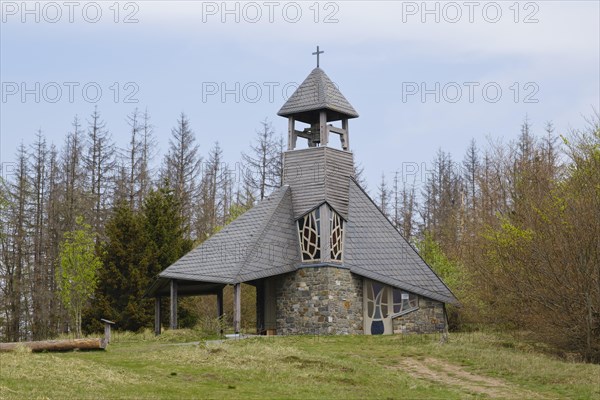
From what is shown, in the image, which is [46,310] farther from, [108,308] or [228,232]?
[228,232]

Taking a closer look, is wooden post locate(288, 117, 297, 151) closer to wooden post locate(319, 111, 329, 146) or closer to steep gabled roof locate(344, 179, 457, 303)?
wooden post locate(319, 111, 329, 146)

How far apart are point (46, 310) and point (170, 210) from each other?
9.26m

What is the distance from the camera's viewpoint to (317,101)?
32.7m

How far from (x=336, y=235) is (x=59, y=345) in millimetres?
12168

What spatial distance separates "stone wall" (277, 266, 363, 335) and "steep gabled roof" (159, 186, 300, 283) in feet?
2.54

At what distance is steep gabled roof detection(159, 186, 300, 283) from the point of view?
30.1 meters

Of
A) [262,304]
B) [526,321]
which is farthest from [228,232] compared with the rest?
[526,321]

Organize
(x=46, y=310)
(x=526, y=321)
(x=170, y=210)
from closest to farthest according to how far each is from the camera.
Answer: (x=526, y=321) → (x=170, y=210) → (x=46, y=310)

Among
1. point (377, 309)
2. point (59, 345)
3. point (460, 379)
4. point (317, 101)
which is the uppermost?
point (317, 101)

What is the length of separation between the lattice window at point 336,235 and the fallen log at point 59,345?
1031cm

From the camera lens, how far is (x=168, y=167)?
5672cm

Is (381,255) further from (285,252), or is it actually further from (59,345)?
(59,345)

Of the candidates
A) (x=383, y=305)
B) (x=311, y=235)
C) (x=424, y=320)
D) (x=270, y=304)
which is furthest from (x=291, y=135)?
(x=424, y=320)

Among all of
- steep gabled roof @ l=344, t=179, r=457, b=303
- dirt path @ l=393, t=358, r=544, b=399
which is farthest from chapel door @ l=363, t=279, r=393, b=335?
dirt path @ l=393, t=358, r=544, b=399
